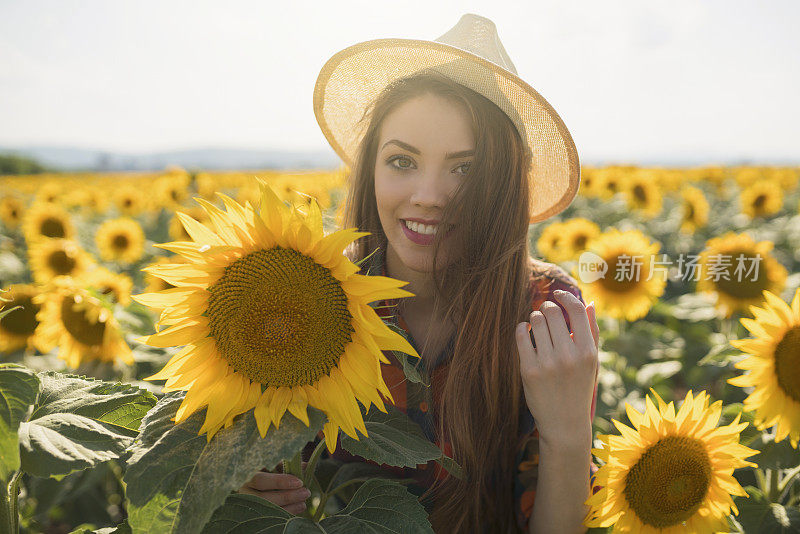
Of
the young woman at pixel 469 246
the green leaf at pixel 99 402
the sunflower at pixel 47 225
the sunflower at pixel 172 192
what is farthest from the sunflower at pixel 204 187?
the green leaf at pixel 99 402

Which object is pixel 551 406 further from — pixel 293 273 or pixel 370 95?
pixel 370 95

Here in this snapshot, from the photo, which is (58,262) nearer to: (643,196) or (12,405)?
(12,405)

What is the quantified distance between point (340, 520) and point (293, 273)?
553mm

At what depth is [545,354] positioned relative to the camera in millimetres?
1430

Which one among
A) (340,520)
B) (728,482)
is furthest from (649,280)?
(340,520)

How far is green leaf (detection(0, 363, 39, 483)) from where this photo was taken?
0.95 metres

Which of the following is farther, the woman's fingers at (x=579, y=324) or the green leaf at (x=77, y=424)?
the woman's fingers at (x=579, y=324)

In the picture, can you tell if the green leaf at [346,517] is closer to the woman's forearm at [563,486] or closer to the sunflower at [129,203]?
the woman's forearm at [563,486]

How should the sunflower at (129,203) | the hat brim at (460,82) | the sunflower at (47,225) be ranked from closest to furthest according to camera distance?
the hat brim at (460,82), the sunflower at (47,225), the sunflower at (129,203)

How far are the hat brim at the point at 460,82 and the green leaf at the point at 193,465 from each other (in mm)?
1133

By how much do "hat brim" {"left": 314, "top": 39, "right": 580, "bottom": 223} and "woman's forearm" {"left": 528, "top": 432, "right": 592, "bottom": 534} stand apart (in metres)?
0.93

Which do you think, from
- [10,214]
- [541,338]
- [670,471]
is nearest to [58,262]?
[10,214]

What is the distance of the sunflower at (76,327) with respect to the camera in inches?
96.5

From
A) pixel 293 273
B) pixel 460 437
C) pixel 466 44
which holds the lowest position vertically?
pixel 460 437
